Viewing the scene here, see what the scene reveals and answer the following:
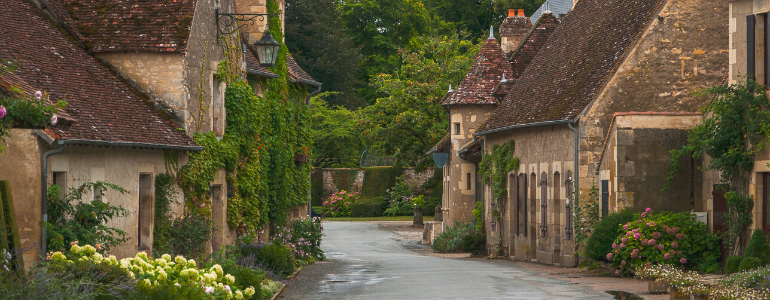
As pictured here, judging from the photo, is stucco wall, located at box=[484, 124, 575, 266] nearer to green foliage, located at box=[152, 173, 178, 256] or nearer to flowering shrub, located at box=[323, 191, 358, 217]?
green foliage, located at box=[152, 173, 178, 256]

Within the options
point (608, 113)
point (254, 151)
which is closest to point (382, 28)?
point (608, 113)

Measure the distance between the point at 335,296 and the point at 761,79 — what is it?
8077mm

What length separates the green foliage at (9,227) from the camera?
32.3 feet

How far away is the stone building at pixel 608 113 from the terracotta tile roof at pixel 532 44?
4446 millimetres

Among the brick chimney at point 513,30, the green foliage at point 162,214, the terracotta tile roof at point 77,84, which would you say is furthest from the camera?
the brick chimney at point 513,30

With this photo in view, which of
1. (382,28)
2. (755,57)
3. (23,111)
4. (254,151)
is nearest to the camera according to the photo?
(23,111)

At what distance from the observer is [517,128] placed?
2638 cm

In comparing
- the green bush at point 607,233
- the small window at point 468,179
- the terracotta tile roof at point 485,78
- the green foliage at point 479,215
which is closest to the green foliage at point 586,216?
the green bush at point 607,233

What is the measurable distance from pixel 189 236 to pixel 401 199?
122 feet

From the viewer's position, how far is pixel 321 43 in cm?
5622

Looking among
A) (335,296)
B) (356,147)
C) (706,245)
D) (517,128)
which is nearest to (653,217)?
(706,245)

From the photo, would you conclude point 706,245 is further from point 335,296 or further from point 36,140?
point 36,140

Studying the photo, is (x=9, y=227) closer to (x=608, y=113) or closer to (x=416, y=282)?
(x=416, y=282)

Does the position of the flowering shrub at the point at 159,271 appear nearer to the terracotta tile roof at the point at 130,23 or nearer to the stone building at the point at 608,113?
the terracotta tile roof at the point at 130,23
